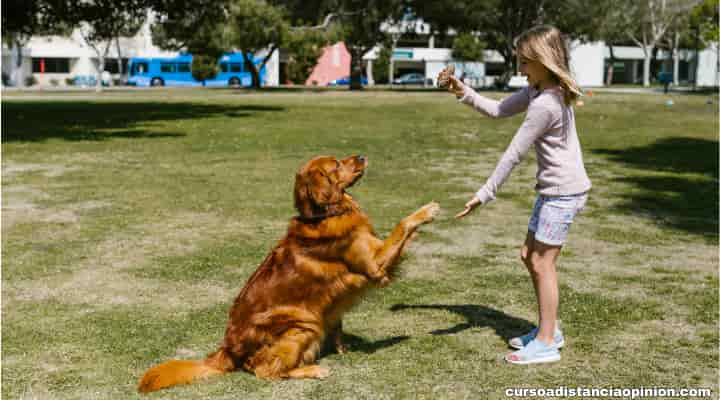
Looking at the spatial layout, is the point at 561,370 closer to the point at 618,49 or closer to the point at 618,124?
Answer: the point at 618,124

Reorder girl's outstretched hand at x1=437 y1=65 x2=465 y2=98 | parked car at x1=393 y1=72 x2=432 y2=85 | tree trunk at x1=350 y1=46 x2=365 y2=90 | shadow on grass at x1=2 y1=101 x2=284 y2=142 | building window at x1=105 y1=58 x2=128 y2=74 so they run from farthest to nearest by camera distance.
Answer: parked car at x1=393 y1=72 x2=432 y2=85 < building window at x1=105 y1=58 x2=128 y2=74 < tree trunk at x1=350 y1=46 x2=365 y2=90 < shadow on grass at x1=2 y1=101 x2=284 y2=142 < girl's outstretched hand at x1=437 y1=65 x2=465 y2=98

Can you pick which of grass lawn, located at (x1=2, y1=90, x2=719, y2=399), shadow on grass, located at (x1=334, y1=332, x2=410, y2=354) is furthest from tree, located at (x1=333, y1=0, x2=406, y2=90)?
shadow on grass, located at (x1=334, y1=332, x2=410, y2=354)

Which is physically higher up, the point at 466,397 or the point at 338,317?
the point at 338,317

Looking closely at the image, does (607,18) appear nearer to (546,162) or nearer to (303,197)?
(546,162)

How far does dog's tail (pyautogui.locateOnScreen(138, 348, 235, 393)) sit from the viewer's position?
4441 millimetres

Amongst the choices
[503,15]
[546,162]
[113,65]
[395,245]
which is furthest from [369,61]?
[395,245]

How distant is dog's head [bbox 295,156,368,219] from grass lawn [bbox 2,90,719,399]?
74cm

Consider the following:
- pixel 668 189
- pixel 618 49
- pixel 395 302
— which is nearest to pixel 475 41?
pixel 618 49

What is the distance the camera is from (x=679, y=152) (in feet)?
57.4

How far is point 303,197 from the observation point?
4.48 metres

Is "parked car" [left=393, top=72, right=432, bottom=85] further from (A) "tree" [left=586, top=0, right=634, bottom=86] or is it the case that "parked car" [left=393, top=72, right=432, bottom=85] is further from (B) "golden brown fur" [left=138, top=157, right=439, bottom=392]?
(B) "golden brown fur" [left=138, top=157, right=439, bottom=392]

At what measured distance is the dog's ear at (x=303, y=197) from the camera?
14.6 ft

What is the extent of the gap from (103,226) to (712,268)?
22.1 feet

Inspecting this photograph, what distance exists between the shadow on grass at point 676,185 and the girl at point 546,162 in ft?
15.7
